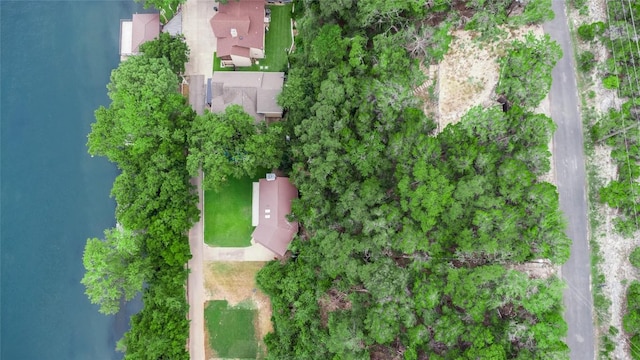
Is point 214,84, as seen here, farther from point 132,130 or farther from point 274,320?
point 274,320

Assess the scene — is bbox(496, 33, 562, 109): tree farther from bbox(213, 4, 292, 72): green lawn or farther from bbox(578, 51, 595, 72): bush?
bbox(213, 4, 292, 72): green lawn

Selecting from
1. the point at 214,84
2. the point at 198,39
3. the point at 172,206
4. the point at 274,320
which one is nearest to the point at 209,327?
the point at 274,320

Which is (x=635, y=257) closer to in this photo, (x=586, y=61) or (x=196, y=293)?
(x=586, y=61)

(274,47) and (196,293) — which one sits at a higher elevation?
(274,47)

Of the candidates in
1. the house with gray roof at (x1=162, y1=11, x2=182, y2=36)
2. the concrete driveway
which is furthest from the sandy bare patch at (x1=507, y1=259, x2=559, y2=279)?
the house with gray roof at (x1=162, y1=11, x2=182, y2=36)

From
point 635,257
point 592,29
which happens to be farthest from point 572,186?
point 592,29

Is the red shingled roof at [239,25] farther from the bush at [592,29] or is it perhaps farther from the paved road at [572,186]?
the bush at [592,29]
